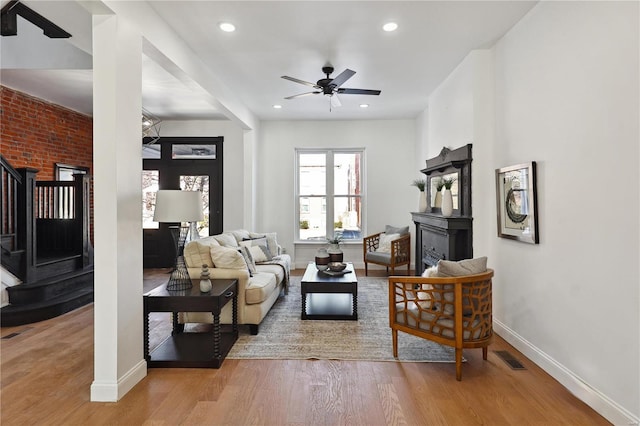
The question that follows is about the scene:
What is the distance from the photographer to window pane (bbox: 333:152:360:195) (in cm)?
735

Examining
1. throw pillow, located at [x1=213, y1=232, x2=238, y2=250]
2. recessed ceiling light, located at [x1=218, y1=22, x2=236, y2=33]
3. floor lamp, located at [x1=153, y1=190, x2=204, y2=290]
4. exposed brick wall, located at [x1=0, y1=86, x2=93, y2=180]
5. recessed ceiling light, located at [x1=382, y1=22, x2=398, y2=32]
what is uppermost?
recessed ceiling light, located at [x1=218, y1=22, x2=236, y2=33]

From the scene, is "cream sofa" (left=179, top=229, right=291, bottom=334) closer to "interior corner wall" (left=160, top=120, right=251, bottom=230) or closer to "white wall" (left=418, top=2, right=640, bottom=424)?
"white wall" (left=418, top=2, right=640, bottom=424)

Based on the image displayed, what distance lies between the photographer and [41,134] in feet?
18.0

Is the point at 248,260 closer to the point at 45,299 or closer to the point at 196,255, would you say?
the point at 196,255

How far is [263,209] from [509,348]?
5146mm

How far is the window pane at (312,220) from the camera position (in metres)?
7.39

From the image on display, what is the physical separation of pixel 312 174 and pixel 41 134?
4554 millimetres

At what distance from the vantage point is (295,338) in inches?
139

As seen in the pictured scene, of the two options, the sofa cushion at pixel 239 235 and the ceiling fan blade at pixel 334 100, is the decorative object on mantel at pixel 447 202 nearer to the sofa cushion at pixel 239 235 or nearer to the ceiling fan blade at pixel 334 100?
the ceiling fan blade at pixel 334 100

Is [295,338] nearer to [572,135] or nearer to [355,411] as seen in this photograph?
[355,411]

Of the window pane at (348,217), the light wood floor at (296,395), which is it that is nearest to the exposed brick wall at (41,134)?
the light wood floor at (296,395)

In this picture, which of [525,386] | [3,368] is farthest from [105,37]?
[525,386]

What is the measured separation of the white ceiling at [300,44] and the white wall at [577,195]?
0.62 meters

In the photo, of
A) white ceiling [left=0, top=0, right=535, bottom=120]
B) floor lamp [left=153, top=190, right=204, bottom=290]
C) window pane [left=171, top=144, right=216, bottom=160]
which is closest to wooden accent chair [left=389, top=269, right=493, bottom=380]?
floor lamp [left=153, top=190, right=204, bottom=290]
